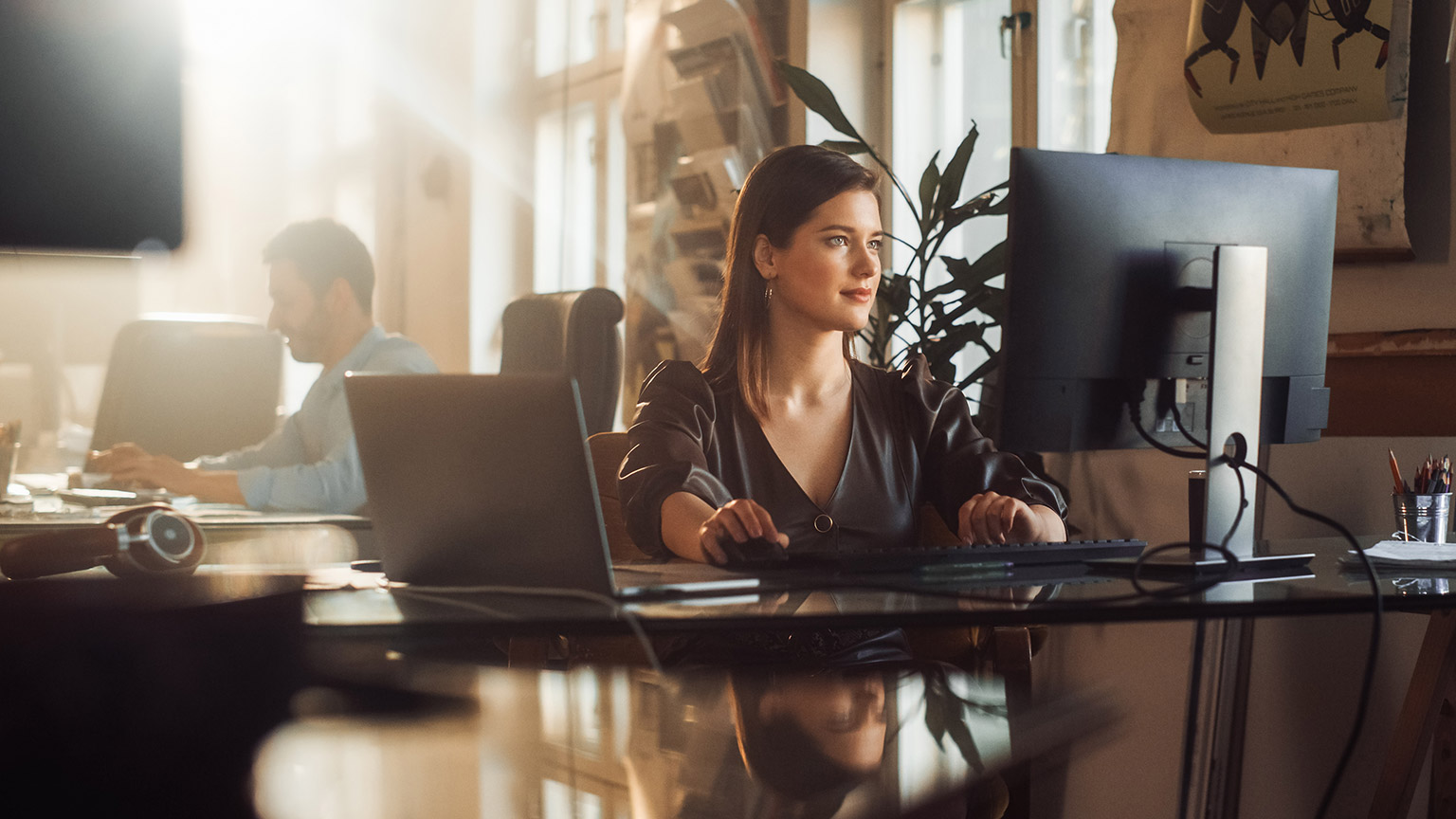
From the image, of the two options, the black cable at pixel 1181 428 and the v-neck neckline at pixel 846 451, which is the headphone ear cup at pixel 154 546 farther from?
the black cable at pixel 1181 428

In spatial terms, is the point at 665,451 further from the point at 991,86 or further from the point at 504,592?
the point at 991,86

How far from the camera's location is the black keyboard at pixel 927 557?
1.17 m

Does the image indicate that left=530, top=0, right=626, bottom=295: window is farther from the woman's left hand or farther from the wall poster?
the woman's left hand

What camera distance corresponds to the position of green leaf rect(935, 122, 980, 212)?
8.09 feet

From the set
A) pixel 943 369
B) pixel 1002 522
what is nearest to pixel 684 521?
pixel 1002 522

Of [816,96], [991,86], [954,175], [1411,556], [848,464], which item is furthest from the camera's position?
[991,86]

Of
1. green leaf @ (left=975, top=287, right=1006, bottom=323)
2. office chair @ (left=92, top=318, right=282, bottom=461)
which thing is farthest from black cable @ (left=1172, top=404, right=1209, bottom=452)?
office chair @ (left=92, top=318, right=282, bottom=461)

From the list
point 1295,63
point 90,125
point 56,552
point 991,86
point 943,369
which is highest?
point 991,86

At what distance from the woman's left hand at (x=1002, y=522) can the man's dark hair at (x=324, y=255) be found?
172 cm

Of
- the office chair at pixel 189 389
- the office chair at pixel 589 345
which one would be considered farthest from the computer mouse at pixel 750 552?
the office chair at pixel 189 389

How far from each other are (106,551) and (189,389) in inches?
102

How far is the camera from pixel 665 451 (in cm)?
155

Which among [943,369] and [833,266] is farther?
[943,369]

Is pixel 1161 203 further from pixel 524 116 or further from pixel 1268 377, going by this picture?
pixel 524 116
